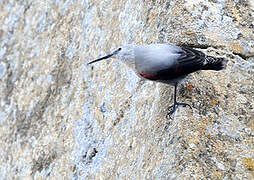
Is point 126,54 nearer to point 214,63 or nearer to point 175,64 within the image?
point 175,64

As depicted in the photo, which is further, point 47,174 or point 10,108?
point 10,108

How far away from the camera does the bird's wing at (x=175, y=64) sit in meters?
3.43

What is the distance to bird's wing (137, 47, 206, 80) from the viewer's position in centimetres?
343

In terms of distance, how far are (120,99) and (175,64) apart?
2.18 feet

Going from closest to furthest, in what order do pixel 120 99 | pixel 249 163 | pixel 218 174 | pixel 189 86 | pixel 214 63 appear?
pixel 218 174, pixel 249 163, pixel 214 63, pixel 189 86, pixel 120 99

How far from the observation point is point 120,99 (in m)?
3.94

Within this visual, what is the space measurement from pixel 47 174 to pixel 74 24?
1515 millimetres

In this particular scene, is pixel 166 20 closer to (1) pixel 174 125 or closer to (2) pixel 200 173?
(1) pixel 174 125

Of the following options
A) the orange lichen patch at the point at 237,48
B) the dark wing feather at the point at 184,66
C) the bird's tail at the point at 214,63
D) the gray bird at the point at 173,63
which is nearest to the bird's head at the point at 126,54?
the gray bird at the point at 173,63

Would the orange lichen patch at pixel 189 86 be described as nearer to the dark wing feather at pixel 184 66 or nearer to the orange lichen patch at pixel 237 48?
the dark wing feather at pixel 184 66

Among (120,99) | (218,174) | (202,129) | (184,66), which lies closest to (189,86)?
(184,66)

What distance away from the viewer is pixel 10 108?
5238 millimetres

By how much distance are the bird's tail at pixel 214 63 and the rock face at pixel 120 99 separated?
99 mm

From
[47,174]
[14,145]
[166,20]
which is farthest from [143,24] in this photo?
[14,145]
